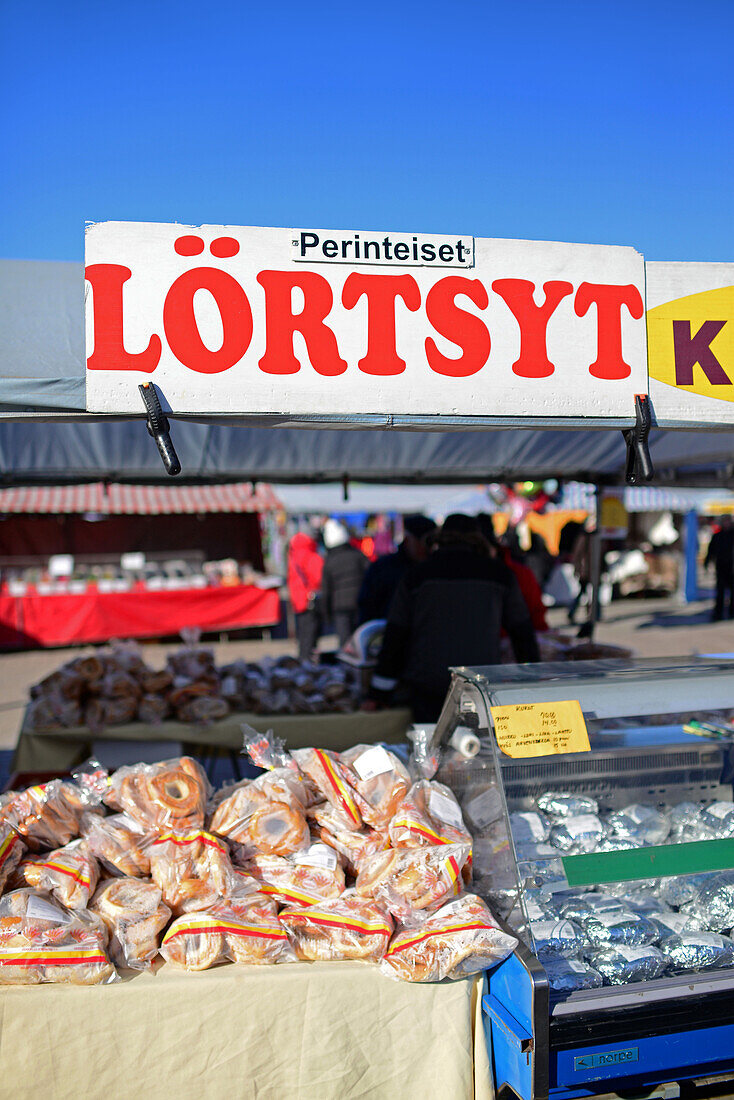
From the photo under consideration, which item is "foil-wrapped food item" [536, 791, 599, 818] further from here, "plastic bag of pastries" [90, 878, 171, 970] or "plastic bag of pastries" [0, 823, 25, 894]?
"plastic bag of pastries" [0, 823, 25, 894]

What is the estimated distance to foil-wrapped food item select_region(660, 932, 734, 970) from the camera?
209cm

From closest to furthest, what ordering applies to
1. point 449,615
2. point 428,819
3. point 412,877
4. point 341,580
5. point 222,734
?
point 412,877
point 428,819
point 449,615
point 222,734
point 341,580

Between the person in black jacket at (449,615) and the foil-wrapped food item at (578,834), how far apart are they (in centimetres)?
131

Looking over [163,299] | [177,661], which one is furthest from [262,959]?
[177,661]

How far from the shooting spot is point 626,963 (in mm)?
2064

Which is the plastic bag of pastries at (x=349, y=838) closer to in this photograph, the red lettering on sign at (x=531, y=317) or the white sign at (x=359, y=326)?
the white sign at (x=359, y=326)

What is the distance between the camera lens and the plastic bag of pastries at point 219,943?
2.01 metres

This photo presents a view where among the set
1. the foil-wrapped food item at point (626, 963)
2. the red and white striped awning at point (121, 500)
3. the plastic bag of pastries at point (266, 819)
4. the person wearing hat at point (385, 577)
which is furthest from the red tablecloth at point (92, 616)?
the foil-wrapped food item at point (626, 963)

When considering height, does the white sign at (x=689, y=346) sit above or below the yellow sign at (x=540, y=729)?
above

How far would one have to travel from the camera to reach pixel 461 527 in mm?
4082

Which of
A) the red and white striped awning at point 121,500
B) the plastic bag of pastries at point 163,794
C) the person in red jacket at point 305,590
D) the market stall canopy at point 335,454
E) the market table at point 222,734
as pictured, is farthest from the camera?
the person in red jacket at point 305,590

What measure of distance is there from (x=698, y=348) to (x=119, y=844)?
2429 mm

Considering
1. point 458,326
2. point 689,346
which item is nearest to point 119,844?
point 458,326

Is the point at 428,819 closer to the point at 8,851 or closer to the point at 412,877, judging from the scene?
the point at 412,877
